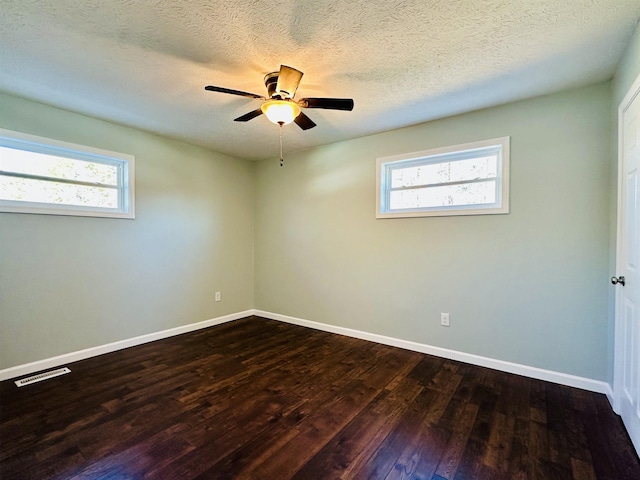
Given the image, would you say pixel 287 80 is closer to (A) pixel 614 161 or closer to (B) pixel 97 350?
(A) pixel 614 161

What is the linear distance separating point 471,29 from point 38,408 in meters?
3.82

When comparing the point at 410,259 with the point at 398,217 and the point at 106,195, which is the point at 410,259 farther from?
the point at 106,195

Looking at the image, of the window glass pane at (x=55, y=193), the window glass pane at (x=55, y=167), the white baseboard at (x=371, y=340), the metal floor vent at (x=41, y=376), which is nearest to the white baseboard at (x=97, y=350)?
the white baseboard at (x=371, y=340)

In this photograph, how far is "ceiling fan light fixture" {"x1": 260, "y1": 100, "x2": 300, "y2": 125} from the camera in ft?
7.00

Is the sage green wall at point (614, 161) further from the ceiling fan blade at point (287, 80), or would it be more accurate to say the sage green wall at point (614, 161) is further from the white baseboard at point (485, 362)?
the ceiling fan blade at point (287, 80)

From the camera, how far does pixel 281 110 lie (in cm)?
216

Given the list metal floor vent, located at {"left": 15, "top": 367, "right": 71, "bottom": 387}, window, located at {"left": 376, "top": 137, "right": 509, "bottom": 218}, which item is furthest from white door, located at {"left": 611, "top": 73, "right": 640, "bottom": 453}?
metal floor vent, located at {"left": 15, "top": 367, "right": 71, "bottom": 387}

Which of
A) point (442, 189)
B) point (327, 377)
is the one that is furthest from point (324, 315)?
point (442, 189)

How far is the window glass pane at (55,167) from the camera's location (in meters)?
2.70

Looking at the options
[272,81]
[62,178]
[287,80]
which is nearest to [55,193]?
[62,178]

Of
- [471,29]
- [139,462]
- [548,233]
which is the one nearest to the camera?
[139,462]

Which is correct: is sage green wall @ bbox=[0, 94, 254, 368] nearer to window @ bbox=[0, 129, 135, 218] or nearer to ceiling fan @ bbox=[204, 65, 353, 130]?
window @ bbox=[0, 129, 135, 218]

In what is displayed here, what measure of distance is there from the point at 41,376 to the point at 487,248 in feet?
13.7

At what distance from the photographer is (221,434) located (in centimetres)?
189
